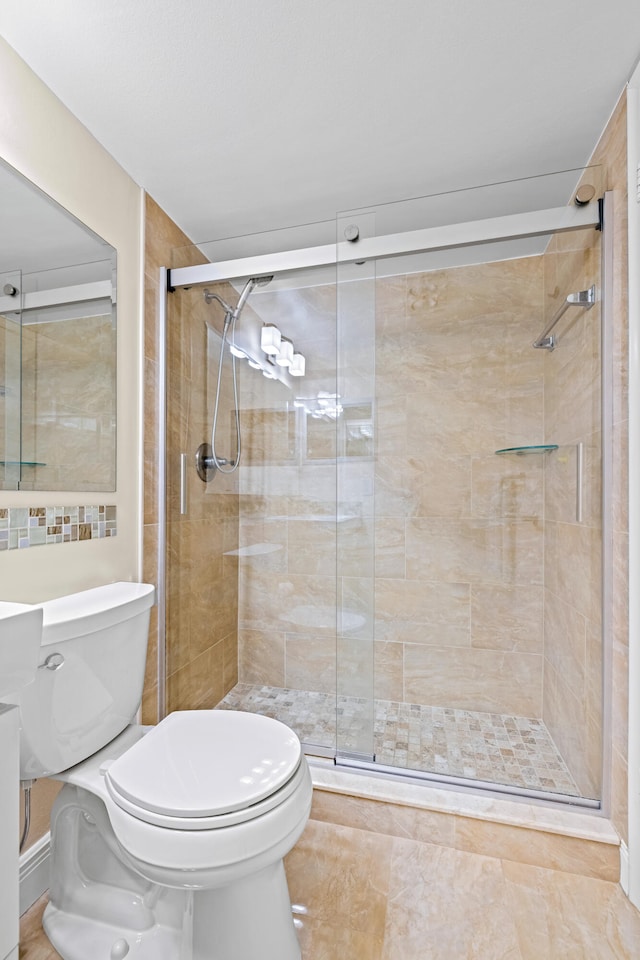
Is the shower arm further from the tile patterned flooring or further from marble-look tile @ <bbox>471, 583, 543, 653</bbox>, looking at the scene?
the tile patterned flooring

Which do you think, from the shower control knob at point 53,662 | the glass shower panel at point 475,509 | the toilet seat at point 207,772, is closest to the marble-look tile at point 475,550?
the glass shower panel at point 475,509

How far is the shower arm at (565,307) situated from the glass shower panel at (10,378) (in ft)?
5.48

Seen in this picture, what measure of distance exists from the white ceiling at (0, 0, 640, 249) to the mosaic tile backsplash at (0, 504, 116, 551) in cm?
118

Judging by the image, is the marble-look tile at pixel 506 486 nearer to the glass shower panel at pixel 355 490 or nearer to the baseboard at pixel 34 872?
the glass shower panel at pixel 355 490

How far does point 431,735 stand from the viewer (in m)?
1.88

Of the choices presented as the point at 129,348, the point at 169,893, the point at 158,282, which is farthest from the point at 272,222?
the point at 169,893

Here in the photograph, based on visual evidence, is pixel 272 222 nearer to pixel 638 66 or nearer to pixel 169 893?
pixel 638 66

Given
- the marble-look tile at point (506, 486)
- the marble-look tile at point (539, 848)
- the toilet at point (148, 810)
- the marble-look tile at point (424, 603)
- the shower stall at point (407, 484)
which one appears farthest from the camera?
the marble-look tile at point (424, 603)

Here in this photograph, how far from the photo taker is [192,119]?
1.43 m

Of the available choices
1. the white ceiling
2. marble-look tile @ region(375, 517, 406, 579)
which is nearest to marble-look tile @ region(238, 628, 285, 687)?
marble-look tile @ region(375, 517, 406, 579)

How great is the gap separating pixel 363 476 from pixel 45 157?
1.33 m

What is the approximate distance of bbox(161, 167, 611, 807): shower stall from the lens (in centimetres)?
161

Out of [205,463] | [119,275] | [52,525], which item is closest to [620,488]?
[205,463]

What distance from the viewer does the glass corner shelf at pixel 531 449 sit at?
193cm
